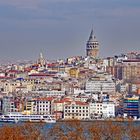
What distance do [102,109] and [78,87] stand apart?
15.4m

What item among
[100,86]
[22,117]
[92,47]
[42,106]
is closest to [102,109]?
[42,106]

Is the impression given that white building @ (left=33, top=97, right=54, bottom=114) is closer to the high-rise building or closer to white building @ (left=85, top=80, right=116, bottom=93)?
the high-rise building

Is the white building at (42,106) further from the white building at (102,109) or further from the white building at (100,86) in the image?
the white building at (100,86)

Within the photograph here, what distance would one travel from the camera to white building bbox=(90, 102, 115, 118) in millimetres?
61506

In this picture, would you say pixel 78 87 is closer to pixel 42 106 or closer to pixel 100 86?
pixel 100 86

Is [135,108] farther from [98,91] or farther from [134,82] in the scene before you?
[134,82]

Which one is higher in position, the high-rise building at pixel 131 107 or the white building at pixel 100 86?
the white building at pixel 100 86

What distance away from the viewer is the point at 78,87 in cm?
7825

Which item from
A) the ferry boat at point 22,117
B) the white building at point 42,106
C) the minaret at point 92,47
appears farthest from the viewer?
the minaret at point 92,47

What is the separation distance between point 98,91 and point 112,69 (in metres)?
16.9

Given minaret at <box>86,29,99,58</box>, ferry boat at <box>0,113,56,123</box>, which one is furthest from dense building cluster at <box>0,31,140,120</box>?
ferry boat at <box>0,113,56,123</box>

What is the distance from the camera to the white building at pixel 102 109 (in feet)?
202

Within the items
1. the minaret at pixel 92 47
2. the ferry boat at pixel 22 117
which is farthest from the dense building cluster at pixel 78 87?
the ferry boat at pixel 22 117

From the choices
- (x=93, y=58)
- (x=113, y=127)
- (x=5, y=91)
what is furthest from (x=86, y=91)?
(x=113, y=127)
